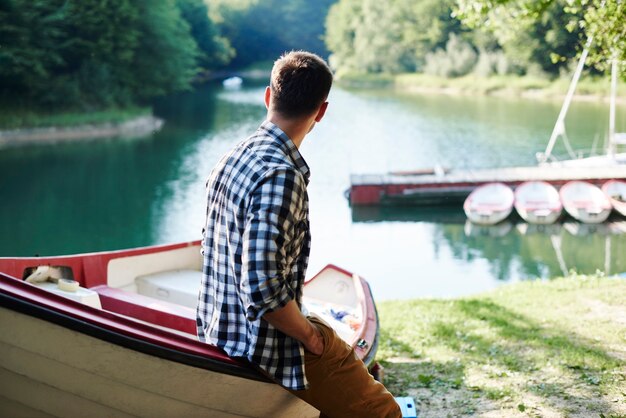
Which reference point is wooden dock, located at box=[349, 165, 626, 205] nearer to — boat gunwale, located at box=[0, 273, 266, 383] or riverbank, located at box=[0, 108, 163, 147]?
riverbank, located at box=[0, 108, 163, 147]

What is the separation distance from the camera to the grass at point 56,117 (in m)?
32.8

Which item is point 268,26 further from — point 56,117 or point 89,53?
point 56,117

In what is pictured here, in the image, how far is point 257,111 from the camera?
4412cm

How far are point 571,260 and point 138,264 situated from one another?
11854 mm

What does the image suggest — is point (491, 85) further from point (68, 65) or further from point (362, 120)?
point (68, 65)

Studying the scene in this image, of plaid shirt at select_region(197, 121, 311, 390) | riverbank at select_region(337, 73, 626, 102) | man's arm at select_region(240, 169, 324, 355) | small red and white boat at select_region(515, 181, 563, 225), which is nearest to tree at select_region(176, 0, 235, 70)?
riverbank at select_region(337, 73, 626, 102)

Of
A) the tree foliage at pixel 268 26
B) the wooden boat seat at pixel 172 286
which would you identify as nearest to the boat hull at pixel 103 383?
the wooden boat seat at pixel 172 286

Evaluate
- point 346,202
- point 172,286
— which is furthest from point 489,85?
point 172,286

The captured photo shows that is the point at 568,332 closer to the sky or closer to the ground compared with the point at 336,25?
closer to the ground

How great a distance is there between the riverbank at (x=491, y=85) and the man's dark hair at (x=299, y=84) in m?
46.4

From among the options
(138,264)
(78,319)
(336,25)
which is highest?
(336,25)

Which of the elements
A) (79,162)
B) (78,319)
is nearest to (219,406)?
(78,319)

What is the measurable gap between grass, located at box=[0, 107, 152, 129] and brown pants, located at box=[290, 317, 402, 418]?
1248 inches

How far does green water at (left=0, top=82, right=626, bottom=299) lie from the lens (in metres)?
16.5
